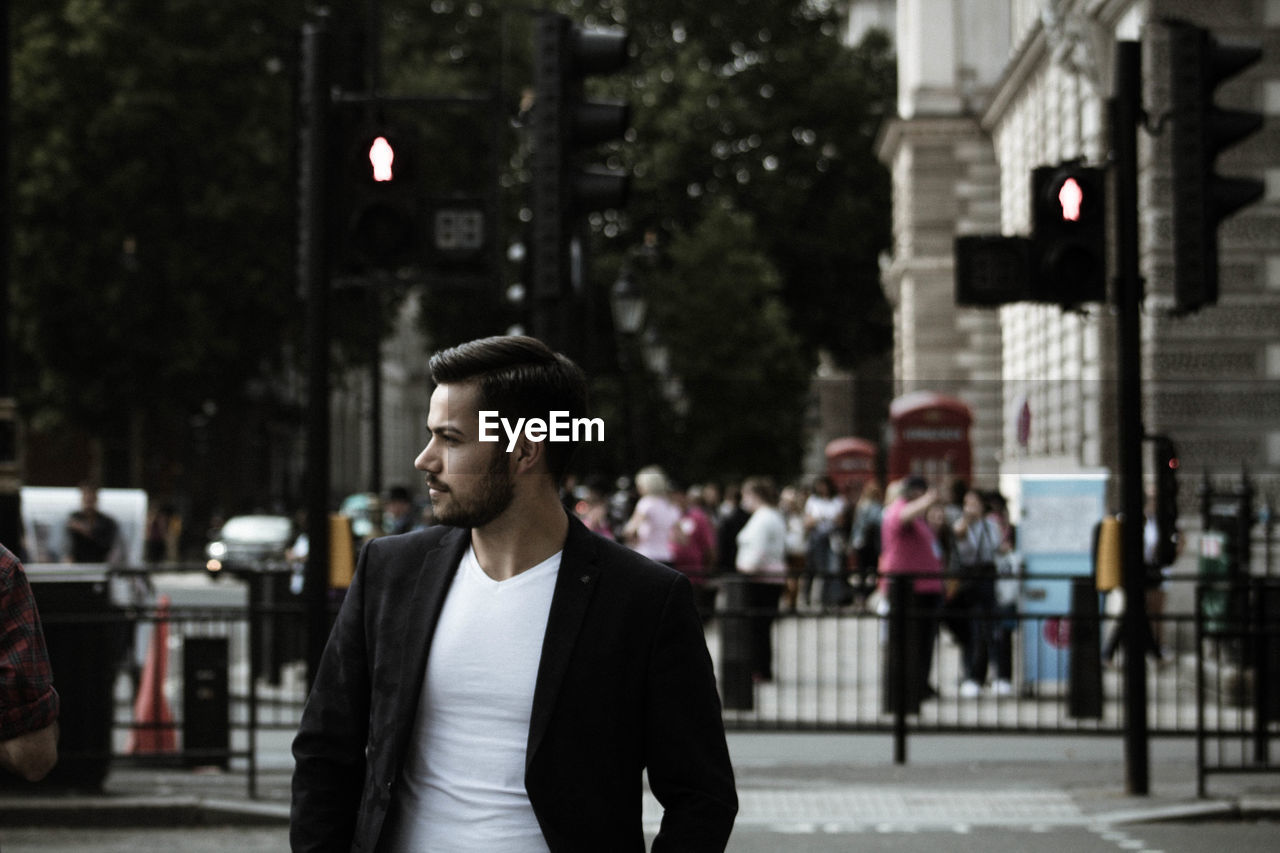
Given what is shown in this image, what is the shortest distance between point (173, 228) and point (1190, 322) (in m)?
22.0

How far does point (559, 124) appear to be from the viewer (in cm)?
900

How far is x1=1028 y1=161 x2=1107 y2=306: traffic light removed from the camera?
9.98 meters

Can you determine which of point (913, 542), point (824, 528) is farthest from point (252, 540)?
point (913, 542)

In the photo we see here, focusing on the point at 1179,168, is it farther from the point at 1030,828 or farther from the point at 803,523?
the point at 803,523

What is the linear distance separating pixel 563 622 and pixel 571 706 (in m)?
0.14

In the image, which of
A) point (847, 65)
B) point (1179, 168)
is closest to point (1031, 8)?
point (847, 65)

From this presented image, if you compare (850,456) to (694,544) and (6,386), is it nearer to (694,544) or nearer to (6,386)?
(694,544)

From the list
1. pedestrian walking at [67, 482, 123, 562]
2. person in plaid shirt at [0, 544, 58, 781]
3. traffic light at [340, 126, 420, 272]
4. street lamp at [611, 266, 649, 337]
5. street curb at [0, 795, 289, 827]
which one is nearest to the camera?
person in plaid shirt at [0, 544, 58, 781]

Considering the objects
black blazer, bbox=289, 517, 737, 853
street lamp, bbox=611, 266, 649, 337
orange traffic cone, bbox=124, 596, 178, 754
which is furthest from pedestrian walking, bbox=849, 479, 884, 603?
black blazer, bbox=289, 517, 737, 853

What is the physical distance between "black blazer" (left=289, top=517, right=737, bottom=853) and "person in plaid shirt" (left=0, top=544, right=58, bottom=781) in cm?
62

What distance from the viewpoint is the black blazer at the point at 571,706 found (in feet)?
11.2

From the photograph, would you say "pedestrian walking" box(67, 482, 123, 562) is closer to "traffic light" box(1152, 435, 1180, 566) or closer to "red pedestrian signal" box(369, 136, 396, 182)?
"red pedestrian signal" box(369, 136, 396, 182)

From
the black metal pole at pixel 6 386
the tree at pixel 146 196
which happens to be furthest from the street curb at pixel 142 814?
the tree at pixel 146 196

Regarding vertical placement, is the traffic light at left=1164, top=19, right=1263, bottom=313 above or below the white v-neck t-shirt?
above
